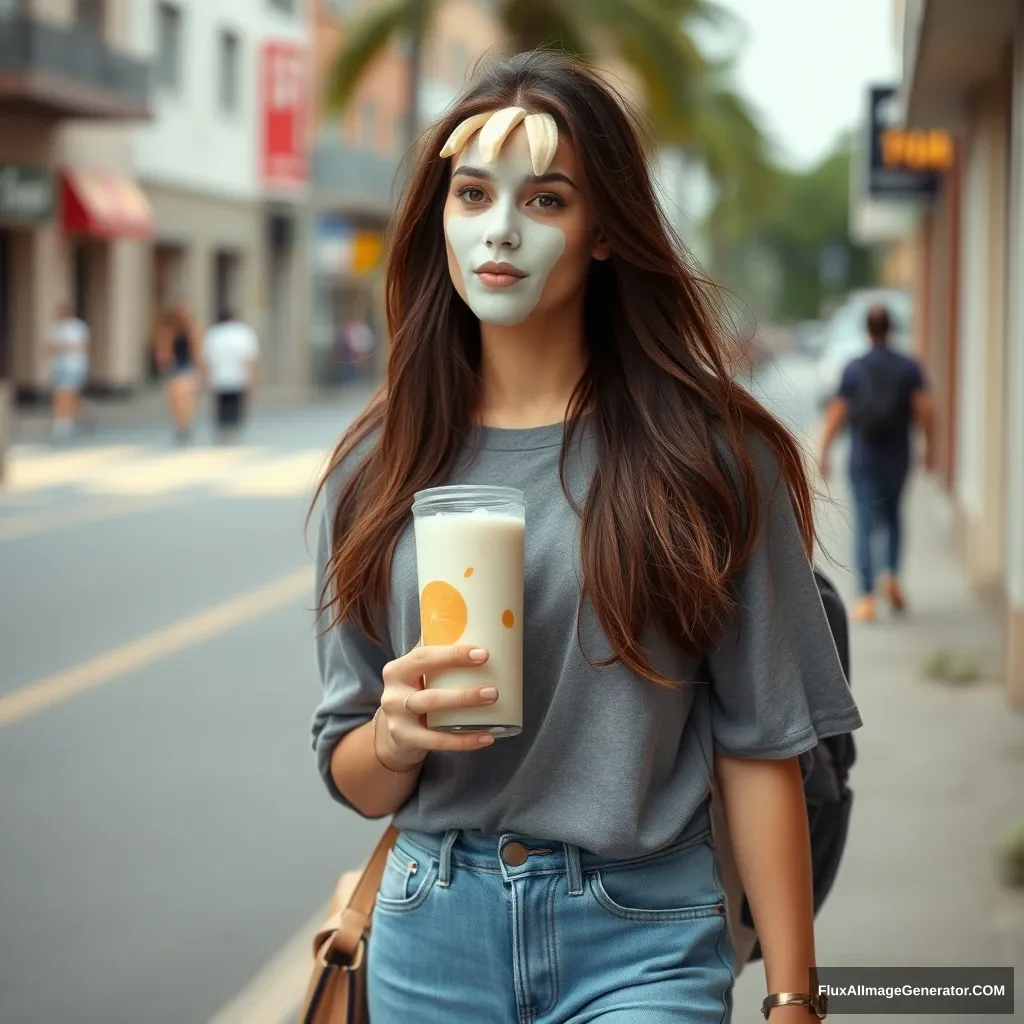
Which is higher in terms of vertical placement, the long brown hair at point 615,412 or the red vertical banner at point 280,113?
the red vertical banner at point 280,113

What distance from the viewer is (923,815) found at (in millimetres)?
6391

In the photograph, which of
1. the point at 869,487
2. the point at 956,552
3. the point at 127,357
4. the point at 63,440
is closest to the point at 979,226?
the point at 956,552

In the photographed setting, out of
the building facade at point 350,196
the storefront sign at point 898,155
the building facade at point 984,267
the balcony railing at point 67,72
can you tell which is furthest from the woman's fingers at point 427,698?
the building facade at point 350,196

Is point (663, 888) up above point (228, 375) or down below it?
below

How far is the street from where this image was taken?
16.1 ft

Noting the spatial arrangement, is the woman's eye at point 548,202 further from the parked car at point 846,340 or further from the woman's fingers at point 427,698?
the parked car at point 846,340

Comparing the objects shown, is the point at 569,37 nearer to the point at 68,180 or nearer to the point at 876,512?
the point at 68,180

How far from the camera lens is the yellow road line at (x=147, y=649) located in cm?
832

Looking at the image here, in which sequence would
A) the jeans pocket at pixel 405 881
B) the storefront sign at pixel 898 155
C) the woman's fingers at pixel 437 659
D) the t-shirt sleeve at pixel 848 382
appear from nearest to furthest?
1. the woman's fingers at pixel 437 659
2. the jeans pocket at pixel 405 881
3. the t-shirt sleeve at pixel 848 382
4. the storefront sign at pixel 898 155

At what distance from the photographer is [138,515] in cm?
1568

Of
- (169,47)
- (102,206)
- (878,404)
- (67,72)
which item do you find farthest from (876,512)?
(169,47)

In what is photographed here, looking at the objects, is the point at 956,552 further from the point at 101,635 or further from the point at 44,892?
the point at 44,892

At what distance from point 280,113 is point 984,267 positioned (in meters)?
29.0

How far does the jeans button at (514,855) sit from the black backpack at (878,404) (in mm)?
8903
